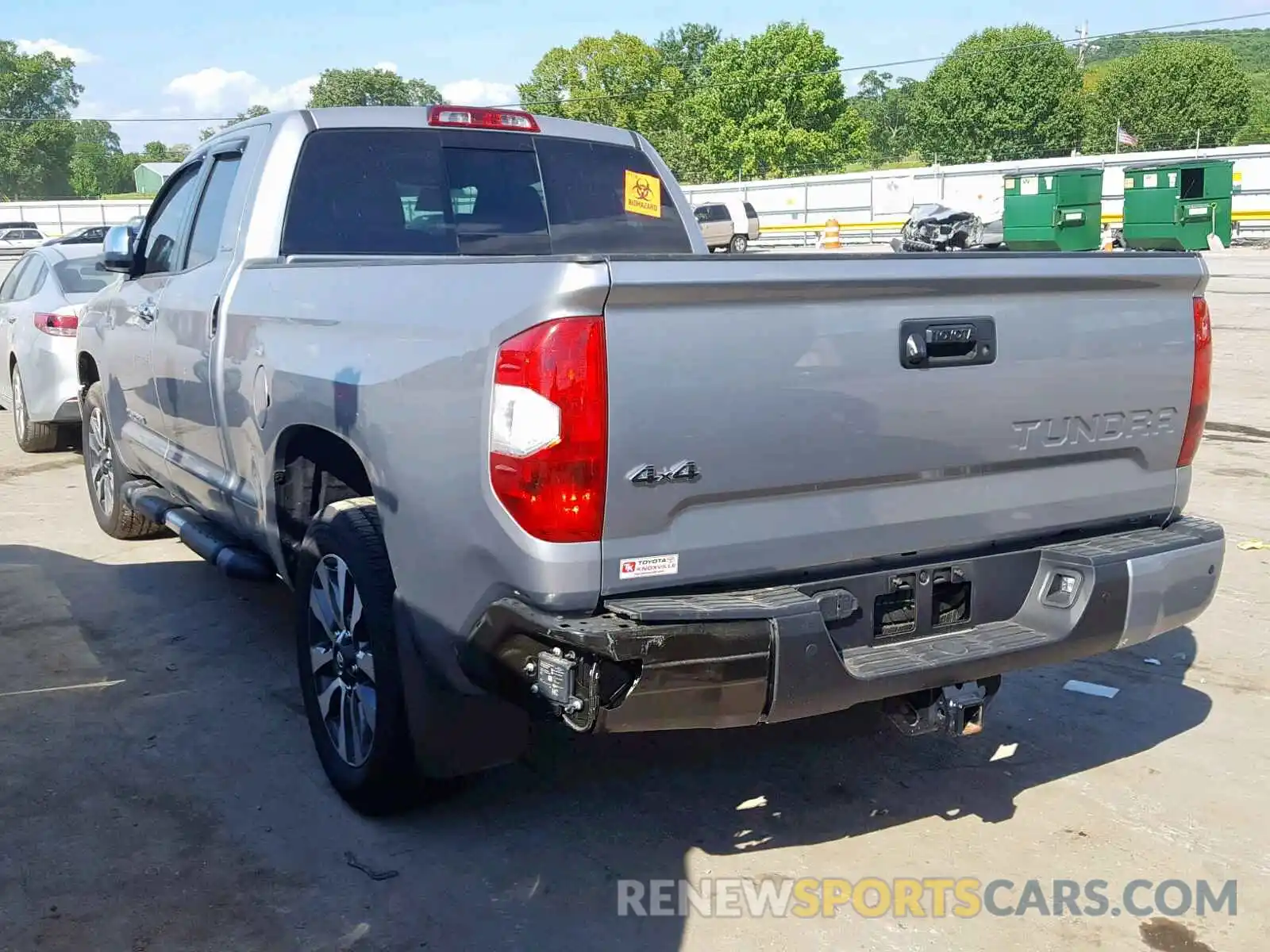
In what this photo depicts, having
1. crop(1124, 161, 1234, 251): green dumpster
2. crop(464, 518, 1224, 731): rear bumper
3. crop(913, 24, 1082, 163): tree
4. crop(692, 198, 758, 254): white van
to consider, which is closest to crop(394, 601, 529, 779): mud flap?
crop(464, 518, 1224, 731): rear bumper

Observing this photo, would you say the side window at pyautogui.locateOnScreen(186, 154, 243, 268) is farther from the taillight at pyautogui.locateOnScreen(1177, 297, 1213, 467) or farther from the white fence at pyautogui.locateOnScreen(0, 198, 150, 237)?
the white fence at pyautogui.locateOnScreen(0, 198, 150, 237)

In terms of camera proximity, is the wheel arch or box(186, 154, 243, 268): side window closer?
the wheel arch

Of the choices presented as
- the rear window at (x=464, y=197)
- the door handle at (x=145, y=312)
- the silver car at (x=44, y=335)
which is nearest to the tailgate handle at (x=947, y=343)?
the rear window at (x=464, y=197)

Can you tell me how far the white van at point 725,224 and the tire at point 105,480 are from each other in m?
31.3

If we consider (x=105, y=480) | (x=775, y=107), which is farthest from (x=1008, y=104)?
(x=105, y=480)

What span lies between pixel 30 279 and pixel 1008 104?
9078 cm

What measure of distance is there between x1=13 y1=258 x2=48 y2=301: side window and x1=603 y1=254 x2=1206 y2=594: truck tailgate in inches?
313

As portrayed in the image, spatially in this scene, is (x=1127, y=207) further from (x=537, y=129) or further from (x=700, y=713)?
(x=700, y=713)

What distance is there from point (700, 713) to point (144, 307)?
378 cm

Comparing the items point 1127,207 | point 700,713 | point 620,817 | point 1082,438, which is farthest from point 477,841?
point 1127,207

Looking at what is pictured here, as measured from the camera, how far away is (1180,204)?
31000 millimetres

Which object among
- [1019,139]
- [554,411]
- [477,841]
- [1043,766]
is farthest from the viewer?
[1019,139]

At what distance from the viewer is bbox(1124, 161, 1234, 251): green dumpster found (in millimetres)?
30656

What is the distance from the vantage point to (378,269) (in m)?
3.58
